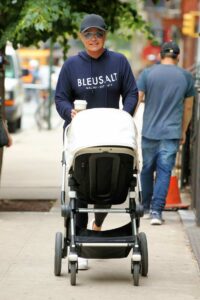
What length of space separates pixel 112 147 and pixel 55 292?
1.11 m

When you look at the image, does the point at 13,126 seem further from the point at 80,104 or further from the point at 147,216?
the point at 80,104

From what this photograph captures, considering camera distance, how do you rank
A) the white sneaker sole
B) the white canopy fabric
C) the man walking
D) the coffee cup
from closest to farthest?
the white canopy fabric < the coffee cup < the white sneaker sole < the man walking

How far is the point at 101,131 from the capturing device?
269 inches

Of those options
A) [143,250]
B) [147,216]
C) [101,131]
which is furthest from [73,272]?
[147,216]

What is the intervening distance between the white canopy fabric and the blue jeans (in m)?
3.02

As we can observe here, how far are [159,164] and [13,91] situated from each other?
14.6 m

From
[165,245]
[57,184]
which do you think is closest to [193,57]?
[57,184]

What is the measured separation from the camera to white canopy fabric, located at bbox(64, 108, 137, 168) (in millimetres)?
6793

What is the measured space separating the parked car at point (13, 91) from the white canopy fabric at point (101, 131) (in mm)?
17077

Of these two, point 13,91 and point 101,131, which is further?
point 13,91

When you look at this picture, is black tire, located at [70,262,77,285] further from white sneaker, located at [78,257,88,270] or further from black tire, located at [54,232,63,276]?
white sneaker, located at [78,257,88,270]

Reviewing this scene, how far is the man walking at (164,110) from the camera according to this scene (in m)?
10.1

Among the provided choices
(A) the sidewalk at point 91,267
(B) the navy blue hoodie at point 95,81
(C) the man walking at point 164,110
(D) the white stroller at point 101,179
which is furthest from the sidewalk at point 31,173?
(D) the white stroller at point 101,179

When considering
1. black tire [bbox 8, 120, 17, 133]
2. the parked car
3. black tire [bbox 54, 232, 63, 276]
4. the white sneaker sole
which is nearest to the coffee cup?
black tire [bbox 54, 232, 63, 276]
